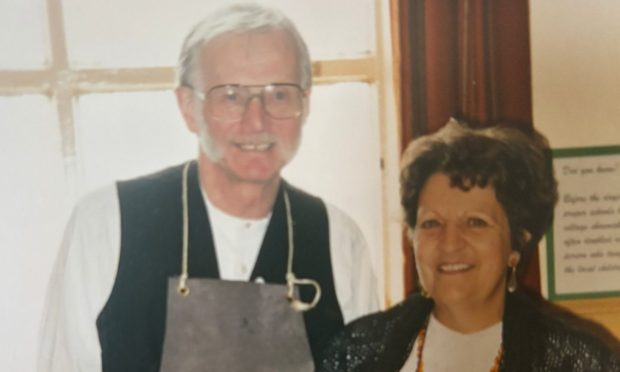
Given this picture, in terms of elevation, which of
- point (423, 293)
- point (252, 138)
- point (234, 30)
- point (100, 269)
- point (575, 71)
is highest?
point (234, 30)

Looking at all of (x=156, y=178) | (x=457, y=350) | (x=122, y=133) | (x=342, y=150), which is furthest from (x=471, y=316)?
(x=122, y=133)

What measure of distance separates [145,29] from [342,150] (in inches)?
19.6

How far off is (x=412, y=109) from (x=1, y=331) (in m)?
1.01

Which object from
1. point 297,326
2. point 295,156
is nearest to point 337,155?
point 295,156

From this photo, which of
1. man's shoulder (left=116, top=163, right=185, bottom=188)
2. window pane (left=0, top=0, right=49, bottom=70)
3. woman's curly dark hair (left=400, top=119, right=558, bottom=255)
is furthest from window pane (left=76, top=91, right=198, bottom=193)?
woman's curly dark hair (left=400, top=119, right=558, bottom=255)

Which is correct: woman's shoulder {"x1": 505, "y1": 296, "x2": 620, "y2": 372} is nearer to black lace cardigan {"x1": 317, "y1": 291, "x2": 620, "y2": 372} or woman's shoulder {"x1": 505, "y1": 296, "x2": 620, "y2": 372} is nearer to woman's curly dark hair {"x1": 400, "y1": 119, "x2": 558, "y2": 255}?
black lace cardigan {"x1": 317, "y1": 291, "x2": 620, "y2": 372}

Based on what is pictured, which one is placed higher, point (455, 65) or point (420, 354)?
point (455, 65)

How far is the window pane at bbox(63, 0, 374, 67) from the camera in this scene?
1.46 m

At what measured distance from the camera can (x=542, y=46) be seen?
4.94 feet

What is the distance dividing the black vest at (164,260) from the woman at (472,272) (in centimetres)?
14

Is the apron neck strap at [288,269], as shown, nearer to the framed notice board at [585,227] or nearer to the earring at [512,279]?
the earring at [512,279]

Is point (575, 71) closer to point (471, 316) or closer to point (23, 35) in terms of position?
point (471, 316)

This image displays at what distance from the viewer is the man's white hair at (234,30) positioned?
144 cm

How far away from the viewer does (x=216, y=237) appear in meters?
1.46
